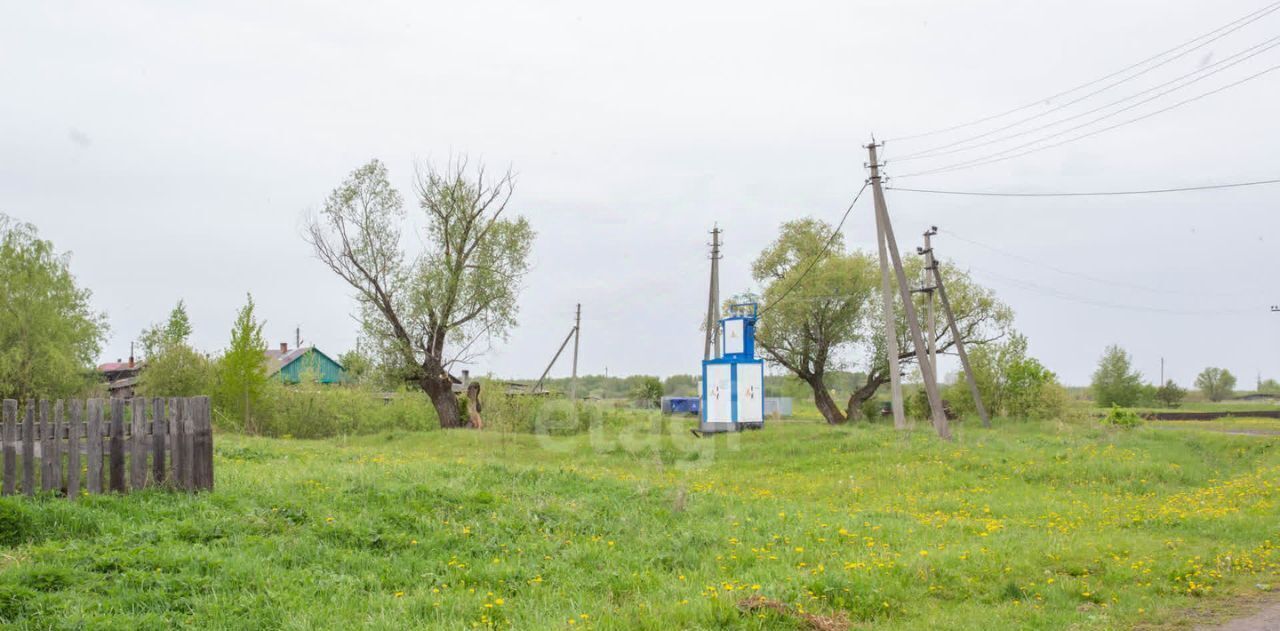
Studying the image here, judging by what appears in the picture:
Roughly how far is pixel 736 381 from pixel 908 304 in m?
7.33

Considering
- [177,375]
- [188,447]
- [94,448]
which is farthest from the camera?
[177,375]

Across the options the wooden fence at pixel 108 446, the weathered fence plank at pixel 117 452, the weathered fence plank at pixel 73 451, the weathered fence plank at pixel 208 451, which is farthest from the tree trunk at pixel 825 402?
the weathered fence plank at pixel 73 451

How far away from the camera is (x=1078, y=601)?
315 inches

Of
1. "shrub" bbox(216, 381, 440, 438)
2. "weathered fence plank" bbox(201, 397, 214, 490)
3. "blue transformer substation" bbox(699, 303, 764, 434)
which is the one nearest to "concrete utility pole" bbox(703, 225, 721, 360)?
"blue transformer substation" bbox(699, 303, 764, 434)

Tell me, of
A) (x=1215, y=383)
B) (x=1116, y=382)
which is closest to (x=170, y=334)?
(x=1116, y=382)

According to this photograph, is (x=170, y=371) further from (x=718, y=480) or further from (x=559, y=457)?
(x=718, y=480)

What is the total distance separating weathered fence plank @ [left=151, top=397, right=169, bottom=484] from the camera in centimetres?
1053

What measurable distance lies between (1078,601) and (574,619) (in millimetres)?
4791

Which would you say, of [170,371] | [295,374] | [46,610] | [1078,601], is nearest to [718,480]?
[1078,601]

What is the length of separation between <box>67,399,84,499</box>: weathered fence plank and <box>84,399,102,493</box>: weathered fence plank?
13 cm

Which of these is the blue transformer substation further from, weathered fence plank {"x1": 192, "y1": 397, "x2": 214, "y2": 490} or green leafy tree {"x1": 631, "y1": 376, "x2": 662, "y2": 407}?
green leafy tree {"x1": 631, "y1": 376, "x2": 662, "y2": 407}

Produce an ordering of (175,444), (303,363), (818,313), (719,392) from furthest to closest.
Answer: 1. (303,363)
2. (818,313)
3. (719,392)
4. (175,444)

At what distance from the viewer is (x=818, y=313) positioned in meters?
44.5

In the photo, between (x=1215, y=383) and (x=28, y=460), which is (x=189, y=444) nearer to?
(x=28, y=460)
